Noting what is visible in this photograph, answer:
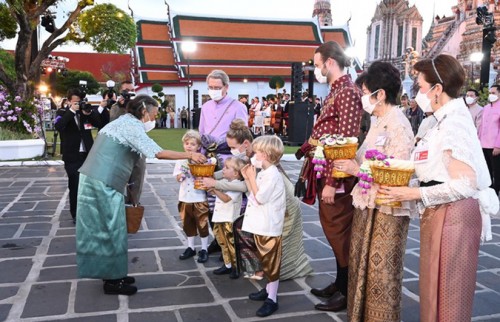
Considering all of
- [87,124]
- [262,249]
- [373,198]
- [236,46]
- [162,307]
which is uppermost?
[236,46]

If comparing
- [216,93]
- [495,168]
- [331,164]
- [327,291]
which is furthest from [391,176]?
[495,168]

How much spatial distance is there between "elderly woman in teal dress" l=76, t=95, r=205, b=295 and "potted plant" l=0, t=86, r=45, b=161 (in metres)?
9.75

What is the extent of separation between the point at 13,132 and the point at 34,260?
9614mm

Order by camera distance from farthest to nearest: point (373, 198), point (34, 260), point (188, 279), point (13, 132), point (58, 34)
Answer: point (58, 34), point (13, 132), point (34, 260), point (188, 279), point (373, 198)

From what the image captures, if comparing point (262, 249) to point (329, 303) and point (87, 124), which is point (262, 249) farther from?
point (87, 124)

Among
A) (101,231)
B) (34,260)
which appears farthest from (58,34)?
(101,231)

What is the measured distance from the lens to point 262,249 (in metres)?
3.63

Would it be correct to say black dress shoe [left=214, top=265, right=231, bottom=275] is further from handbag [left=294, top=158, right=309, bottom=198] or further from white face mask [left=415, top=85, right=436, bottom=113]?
white face mask [left=415, top=85, right=436, bottom=113]

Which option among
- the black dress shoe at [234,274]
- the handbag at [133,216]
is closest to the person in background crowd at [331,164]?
the black dress shoe at [234,274]

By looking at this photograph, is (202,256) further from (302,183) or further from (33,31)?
(33,31)

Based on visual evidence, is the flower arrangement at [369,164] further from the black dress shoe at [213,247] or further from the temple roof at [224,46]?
the temple roof at [224,46]

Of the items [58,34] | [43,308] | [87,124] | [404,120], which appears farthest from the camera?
[58,34]

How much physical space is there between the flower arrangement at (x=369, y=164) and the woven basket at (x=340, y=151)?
304 mm

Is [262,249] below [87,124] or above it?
below
